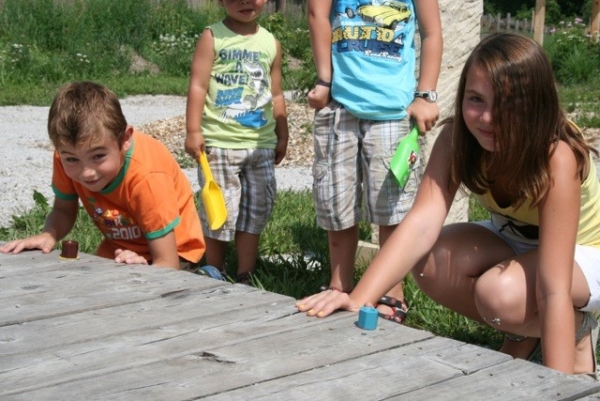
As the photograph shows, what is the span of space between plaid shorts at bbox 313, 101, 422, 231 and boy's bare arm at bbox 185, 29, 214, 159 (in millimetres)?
516

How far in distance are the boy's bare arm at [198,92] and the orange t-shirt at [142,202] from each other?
0.23 metres

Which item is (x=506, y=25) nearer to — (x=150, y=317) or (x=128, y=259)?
(x=128, y=259)

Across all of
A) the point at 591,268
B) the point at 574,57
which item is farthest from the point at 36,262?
the point at 574,57

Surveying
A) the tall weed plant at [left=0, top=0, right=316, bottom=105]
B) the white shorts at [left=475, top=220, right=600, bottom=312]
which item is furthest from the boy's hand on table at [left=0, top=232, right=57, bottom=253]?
the tall weed plant at [left=0, top=0, right=316, bottom=105]

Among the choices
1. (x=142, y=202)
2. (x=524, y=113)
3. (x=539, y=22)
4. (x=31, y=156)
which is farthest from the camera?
(x=539, y=22)

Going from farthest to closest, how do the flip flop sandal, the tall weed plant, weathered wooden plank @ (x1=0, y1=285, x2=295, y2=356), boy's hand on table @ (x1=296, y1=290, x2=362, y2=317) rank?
the tall weed plant → the flip flop sandal → boy's hand on table @ (x1=296, y1=290, x2=362, y2=317) → weathered wooden plank @ (x1=0, y1=285, x2=295, y2=356)

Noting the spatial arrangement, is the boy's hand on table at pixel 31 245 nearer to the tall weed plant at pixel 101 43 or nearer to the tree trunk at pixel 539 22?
the tall weed plant at pixel 101 43

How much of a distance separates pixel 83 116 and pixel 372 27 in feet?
3.38

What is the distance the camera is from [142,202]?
311cm

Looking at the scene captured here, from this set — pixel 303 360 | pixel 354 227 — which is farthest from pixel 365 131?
pixel 303 360

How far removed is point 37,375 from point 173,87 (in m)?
9.56

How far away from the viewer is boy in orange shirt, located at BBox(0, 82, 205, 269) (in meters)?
2.95

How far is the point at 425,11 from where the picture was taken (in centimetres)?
340

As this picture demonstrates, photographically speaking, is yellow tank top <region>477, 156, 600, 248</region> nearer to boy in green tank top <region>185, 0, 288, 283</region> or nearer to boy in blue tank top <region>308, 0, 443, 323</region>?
boy in blue tank top <region>308, 0, 443, 323</region>
